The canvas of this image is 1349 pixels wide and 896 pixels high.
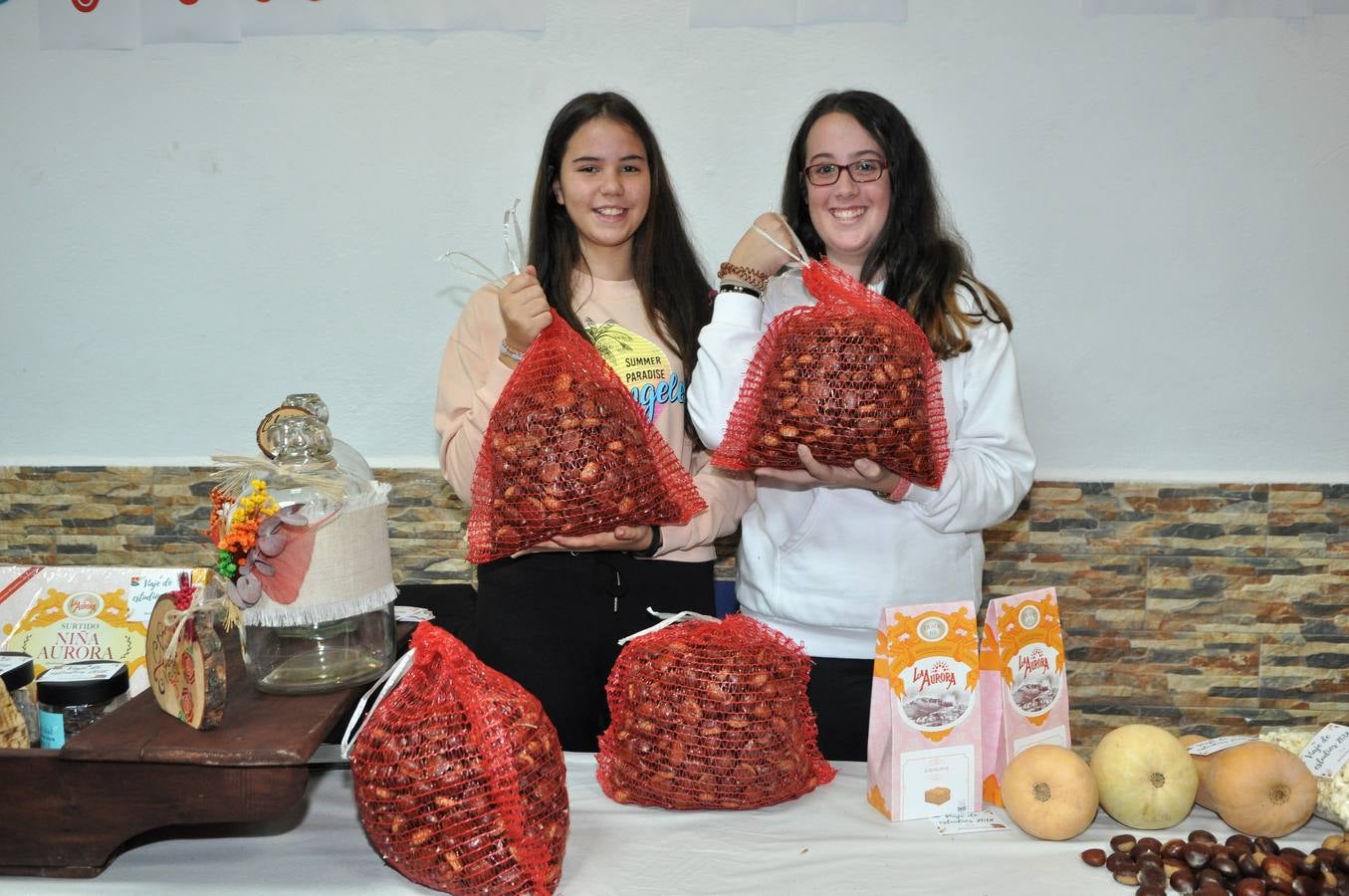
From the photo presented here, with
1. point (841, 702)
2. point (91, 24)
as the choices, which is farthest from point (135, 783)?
point (91, 24)

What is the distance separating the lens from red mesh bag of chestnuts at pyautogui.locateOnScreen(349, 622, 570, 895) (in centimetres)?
115

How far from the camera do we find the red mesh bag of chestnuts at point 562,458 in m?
1.53

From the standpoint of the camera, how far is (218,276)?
2.75 meters

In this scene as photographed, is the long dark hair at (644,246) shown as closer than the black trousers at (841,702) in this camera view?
No

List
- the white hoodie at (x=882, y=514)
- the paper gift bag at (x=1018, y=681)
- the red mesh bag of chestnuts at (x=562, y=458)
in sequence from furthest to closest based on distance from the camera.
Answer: the white hoodie at (x=882, y=514) → the red mesh bag of chestnuts at (x=562, y=458) → the paper gift bag at (x=1018, y=681)

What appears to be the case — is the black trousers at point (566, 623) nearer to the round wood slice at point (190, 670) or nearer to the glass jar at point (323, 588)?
the glass jar at point (323, 588)

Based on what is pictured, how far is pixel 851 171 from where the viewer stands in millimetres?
→ 1776

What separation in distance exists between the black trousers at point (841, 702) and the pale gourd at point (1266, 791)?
566 mm

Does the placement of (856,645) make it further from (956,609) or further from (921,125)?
(921,125)

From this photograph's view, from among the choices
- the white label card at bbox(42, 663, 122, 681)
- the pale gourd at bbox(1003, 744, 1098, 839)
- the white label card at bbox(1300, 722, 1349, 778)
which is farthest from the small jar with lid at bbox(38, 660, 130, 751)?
the white label card at bbox(1300, 722, 1349, 778)

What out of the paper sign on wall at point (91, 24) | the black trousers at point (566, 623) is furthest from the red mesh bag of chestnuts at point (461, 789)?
the paper sign on wall at point (91, 24)

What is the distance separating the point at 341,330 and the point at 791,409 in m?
1.66

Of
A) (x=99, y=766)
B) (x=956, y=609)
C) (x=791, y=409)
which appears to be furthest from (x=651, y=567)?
(x=99, y=766)

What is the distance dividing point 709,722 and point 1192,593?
1.85m
